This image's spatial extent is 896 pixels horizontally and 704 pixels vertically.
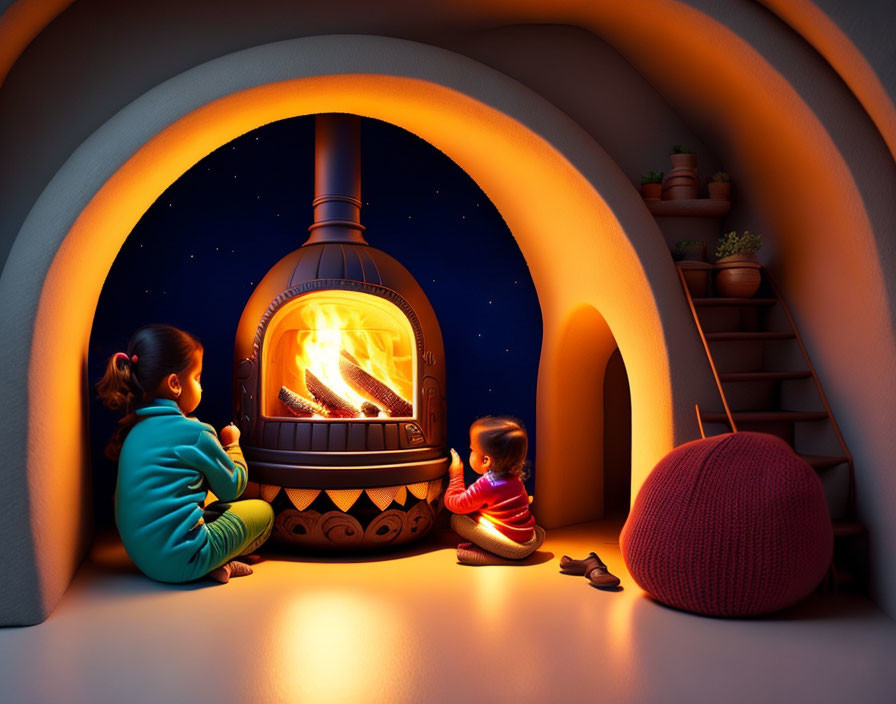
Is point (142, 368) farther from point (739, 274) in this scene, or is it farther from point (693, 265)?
point (739, 274)

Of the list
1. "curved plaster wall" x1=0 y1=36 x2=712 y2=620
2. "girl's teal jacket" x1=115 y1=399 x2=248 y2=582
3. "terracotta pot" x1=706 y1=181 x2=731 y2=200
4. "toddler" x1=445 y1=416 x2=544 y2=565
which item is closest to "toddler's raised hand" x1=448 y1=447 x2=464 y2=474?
"toddler" x1=445 y1=416 x2=544 y2=565

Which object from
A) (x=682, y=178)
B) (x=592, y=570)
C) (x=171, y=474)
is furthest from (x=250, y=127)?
(x=592, y=570)

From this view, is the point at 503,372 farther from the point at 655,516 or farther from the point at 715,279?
the point at 655,516

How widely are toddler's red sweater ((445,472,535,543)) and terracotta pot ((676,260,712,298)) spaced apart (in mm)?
1284

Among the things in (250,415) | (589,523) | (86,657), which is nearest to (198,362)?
(250,415)

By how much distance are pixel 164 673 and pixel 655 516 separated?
181cm

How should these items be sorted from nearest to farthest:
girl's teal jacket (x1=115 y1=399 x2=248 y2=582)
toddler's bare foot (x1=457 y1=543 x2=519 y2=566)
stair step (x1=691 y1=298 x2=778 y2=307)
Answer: girl's teal jacket (x1=115 y1=399 x2=248 y2=582) < stair step (x1=691 y1=298 x2=778 y2=307) < toddler's bare foot (x1=457 y1=543 x2=519 y2=566)

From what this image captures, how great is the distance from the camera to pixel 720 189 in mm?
3336

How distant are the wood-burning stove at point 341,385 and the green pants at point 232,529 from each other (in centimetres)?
12

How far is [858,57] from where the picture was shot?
241cm

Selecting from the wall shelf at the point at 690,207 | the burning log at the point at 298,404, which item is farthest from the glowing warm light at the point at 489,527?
the wall shelf at the point at 690,207

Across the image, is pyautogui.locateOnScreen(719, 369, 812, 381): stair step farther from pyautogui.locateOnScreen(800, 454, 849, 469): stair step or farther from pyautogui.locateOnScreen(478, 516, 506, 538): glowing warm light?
pyautogui.locateOnScreen(478, 516, 506, 538): glowing warm light

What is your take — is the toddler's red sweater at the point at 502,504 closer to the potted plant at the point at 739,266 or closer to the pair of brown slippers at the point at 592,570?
the pair of brown slippers at the point at 592,570

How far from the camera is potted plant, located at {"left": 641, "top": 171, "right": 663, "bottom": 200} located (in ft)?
10.7
